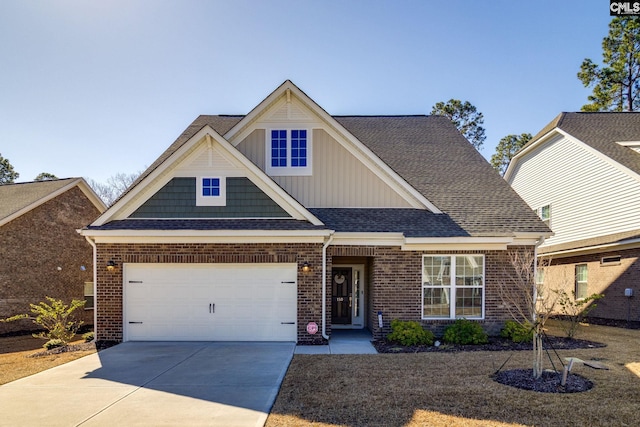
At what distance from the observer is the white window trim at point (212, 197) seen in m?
11.4

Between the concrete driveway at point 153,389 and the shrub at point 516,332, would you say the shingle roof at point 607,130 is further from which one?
the concrete driveway at point 153,389

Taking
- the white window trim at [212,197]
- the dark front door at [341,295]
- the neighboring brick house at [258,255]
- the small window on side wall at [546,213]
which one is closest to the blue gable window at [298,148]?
the neighboring brick house at [258,255]

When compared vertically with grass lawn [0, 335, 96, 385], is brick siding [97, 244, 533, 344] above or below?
above

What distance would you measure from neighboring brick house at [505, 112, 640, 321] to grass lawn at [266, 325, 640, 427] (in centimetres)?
719

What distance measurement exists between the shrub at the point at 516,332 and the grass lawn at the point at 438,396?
180 centimetres

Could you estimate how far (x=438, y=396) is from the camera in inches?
260

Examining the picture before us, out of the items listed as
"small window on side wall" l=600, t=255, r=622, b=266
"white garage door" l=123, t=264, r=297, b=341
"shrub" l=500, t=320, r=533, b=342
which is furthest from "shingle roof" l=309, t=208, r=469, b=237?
"small window on side wall" l=600, t=255, r=622, b=266

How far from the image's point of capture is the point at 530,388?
6.96 meters

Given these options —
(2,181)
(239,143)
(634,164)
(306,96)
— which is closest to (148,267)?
(239,143)

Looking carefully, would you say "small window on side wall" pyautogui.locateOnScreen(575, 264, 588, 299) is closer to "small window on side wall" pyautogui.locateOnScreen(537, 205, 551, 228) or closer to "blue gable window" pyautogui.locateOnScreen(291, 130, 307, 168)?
"small window on side wall" pyautogui.locateOnScreen(537, 205, 551, 228)

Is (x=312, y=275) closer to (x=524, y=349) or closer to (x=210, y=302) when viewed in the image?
(x=210, y=302)

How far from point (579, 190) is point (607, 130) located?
3003 millimetres

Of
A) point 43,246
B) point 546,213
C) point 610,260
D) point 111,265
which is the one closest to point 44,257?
point 43,246

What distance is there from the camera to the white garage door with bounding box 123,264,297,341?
11.2 m
